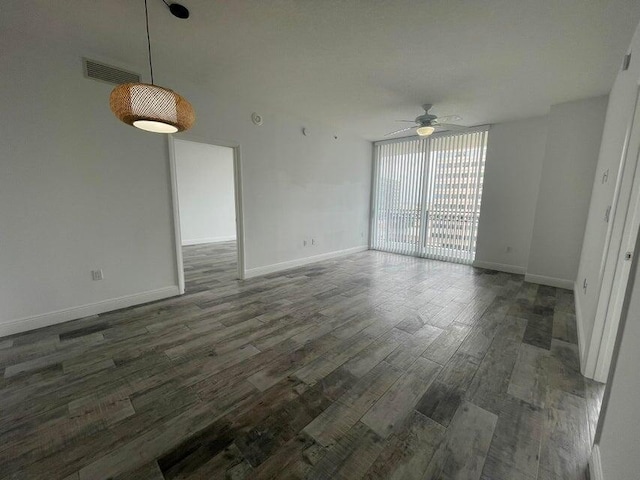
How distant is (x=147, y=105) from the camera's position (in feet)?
5.41

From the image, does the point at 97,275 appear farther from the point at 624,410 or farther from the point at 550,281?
the point at 550,281

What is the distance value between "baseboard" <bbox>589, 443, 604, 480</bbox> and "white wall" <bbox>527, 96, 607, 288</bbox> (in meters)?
3.65

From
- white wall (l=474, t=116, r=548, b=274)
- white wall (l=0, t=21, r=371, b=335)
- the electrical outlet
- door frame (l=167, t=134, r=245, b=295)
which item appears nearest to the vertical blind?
white wall (l=474, t=116, r=548, b=274)

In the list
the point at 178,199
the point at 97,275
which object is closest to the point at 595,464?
the point at 97,275

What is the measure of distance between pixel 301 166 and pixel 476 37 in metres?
3.16

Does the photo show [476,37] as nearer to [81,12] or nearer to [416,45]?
[416,45]

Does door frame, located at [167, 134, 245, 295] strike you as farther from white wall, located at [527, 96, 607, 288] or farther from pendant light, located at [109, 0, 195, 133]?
white wall, located at [527, 96, 607, 288]

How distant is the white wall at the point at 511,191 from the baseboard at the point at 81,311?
560cm

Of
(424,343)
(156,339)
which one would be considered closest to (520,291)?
(424,343)

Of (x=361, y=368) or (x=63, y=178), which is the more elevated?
(x=63, y=178)

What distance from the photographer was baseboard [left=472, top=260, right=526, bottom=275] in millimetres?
4715

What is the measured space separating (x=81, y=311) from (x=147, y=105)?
254 cm

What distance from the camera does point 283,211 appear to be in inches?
185

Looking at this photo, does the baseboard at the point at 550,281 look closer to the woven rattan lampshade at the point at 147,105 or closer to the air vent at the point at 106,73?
the woven rattan lampshade at the point at 147,105
